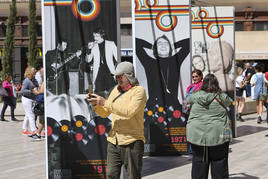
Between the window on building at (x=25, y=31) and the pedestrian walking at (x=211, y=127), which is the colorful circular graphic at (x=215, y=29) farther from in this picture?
the window on building at (x=25, y=31)

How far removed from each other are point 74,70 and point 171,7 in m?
2.83

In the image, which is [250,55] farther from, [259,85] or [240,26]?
[259,85]

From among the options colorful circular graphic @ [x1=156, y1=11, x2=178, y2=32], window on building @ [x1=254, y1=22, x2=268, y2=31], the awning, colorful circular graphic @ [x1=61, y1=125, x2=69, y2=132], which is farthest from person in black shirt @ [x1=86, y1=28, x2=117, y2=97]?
window on building @ [x1=254, y1=22, x2=268, y2=31]

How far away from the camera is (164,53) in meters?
7.44

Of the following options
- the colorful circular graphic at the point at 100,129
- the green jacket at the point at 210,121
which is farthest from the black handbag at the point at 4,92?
the green jacket at the point at 210,121

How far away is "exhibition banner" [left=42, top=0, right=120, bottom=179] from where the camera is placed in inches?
207

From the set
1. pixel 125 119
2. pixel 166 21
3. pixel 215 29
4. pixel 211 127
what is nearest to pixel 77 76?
pixel 125 119

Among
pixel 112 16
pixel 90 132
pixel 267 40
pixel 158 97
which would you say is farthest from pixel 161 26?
pixel 267 40

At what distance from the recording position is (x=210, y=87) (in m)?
4.51

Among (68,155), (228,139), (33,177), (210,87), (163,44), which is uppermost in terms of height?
(163,44)

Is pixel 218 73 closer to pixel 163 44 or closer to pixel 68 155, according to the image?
pixel 163 44

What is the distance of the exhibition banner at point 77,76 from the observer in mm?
5246

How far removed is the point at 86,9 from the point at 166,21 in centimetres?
248

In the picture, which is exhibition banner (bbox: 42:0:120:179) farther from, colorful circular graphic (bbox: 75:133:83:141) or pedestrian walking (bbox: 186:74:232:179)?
pedestrian walking (bbox: 186:74:232:179)
